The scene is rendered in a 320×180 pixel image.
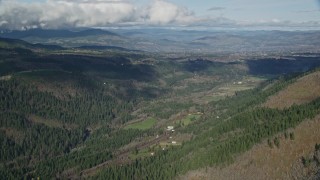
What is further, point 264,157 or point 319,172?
point 264,157

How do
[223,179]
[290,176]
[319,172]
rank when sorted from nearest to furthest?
[319,172]
[290,176]
[223,179]

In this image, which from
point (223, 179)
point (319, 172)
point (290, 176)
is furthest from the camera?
point (223, 179)

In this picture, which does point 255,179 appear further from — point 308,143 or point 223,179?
point 308,143

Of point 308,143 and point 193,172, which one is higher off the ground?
point 308,143

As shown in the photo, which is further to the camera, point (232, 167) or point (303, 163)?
point (232, 167)

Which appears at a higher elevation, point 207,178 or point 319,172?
point 319,172

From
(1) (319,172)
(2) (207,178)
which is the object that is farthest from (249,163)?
(1) (319,172)

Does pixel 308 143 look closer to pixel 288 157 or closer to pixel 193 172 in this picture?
pixel 288 157

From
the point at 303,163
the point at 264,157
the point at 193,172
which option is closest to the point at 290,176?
the point at 303,163
